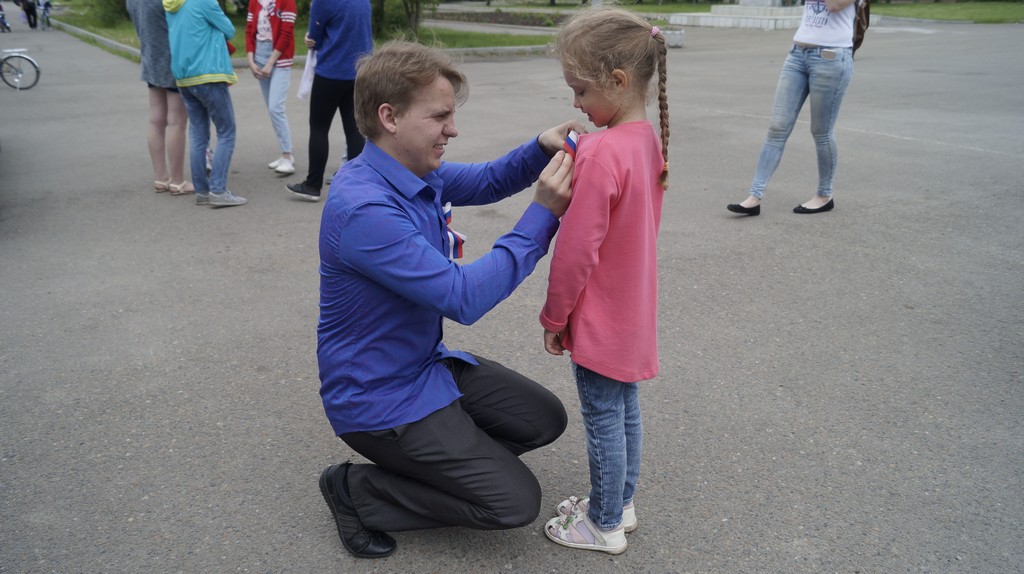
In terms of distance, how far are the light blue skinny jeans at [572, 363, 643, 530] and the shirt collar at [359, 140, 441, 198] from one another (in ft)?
2.39

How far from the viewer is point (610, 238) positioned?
7.43 ft

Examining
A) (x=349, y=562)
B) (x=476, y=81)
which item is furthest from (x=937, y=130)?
(x=349, y=562)

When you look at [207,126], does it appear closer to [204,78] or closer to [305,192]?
[204,78]

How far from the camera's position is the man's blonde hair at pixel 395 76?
232 centimetres

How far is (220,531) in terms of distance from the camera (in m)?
2.68

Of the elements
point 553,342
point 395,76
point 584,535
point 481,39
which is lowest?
point 584,535

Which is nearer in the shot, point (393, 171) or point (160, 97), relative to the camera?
point (393, 171)

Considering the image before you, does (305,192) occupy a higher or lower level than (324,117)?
lower

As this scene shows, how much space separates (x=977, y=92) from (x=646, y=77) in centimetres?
1154

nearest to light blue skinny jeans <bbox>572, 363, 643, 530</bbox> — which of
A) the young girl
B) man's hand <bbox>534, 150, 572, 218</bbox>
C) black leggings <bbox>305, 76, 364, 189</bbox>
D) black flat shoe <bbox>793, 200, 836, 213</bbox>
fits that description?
the young girl

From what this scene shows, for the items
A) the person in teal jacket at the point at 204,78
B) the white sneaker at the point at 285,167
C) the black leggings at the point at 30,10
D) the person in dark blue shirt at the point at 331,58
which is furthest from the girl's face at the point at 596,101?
the black leggings at the point at 30,10

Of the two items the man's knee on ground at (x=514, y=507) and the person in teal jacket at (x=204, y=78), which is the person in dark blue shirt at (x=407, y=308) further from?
the person in teal jacket at (x=204, y=78)

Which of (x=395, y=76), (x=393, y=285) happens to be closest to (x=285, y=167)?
(x=395, y=76)

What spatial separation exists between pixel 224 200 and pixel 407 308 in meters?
4.36
